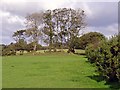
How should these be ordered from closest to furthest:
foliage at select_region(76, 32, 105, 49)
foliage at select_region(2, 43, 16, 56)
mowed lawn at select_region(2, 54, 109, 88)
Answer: mowed lawn at select_region(2, 54, 109, 88), foliage at select_region(76, 32, 105, 49), foliage at select_region(2, 43, 16, 56)

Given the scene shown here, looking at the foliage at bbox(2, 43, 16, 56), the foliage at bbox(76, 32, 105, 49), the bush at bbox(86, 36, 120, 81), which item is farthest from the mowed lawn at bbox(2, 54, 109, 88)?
the foliage at bbox(2, 43, 16, 56)

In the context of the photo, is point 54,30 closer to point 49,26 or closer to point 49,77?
point 49,26

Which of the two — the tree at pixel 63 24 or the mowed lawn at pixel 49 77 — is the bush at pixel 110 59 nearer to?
the mowed lawn at pixel 49 77

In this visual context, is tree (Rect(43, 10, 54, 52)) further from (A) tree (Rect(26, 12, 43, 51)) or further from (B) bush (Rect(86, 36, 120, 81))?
(B) bush (Rect(86, 36, 120, 81))

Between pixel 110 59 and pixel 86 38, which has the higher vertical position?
pixel 86 38

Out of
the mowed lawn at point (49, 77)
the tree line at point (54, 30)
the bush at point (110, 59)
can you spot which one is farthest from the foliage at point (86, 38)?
the bush at point (110, 59)

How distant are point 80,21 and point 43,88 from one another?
2818 inches

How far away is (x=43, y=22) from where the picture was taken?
8781cm

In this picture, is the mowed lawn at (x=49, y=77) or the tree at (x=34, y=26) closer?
the mowed lawn at (x=49, y=77)

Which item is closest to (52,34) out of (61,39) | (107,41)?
(61,39)

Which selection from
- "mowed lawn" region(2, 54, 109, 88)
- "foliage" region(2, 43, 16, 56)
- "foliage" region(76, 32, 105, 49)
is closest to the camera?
"mowed lawn" region(2, 54, 109, 88)

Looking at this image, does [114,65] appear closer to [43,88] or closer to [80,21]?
[43,88]

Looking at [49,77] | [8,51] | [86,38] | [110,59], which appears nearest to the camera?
[110,59]

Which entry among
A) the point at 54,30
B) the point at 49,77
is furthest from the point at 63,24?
the point at 49,77
